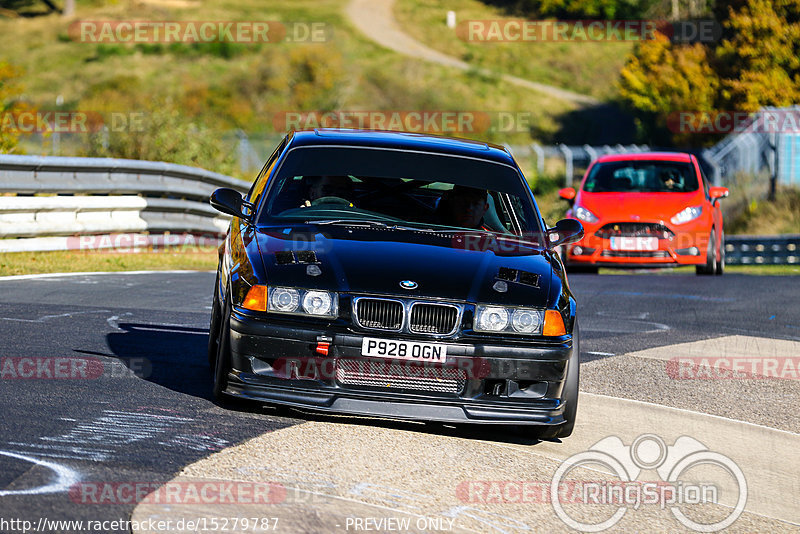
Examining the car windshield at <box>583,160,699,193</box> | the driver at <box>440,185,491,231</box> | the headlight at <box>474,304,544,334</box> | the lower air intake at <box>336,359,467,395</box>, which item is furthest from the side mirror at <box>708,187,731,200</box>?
the lower air intake at <box>336,359,467,395</box>

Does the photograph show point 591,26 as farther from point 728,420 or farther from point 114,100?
point 728,420

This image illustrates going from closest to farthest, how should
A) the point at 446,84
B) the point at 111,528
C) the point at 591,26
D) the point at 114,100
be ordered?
the point at 111,528 < the point at 114,100 < the point at 446,84 < the point at 591,26

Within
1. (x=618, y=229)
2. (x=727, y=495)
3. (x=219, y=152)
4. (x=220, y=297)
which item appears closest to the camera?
(x=727, y=495)

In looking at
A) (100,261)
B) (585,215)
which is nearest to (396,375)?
(100,261)

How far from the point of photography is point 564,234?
24.2ft

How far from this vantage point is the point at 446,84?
70.5 metres

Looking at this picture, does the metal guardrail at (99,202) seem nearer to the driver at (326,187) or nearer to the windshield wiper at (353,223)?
the driver at (326,187)

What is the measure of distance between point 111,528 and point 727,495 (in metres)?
2.89

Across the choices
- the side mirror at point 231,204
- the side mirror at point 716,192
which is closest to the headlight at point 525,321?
the side mirror at point 231,204

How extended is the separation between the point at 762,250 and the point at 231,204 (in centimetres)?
1758

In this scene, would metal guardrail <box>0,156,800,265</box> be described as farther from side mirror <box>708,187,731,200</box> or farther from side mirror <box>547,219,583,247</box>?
side mirror <box>547,219,583,247</box>

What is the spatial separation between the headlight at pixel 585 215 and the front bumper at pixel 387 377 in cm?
1062

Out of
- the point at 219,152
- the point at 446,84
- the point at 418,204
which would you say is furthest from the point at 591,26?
the point at 418,204

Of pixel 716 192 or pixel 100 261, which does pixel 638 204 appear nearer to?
pixel 716 192
